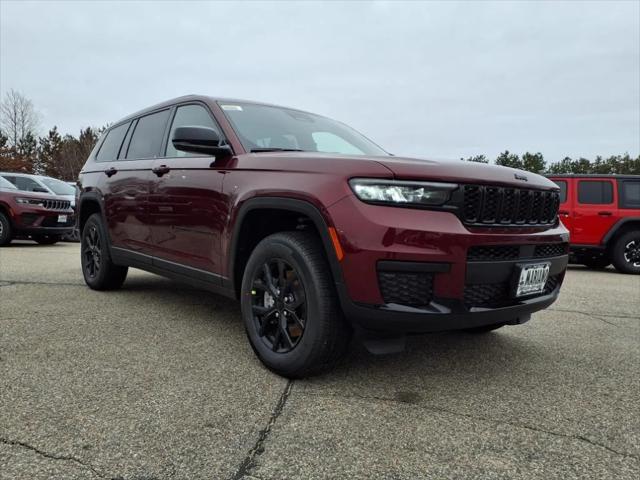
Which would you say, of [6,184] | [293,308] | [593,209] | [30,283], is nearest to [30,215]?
[6,184]

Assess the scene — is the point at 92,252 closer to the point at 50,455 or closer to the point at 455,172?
the point at 50,455

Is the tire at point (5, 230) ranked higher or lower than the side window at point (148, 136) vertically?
lower

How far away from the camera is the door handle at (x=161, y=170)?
3598mm

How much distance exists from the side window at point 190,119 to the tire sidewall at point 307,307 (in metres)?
1.00

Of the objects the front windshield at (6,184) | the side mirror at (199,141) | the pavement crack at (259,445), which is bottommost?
the pavement crack at (259,445)

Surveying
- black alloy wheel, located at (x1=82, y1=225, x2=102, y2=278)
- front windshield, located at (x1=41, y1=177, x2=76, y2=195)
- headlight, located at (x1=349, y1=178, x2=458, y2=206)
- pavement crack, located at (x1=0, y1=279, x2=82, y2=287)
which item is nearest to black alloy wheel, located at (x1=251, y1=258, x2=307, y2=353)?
headlight, located at (x1=349, y1=178, x2=458, y2=206)

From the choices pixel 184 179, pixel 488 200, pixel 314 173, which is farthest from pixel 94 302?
pixel 488 200

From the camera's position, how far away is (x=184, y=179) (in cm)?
339

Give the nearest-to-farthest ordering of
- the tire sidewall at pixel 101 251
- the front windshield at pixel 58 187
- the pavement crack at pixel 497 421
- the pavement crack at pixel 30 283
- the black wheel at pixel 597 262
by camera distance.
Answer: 1. the pavement crack at pixel 497 421
2. the tire sidewall at pixel 101 251
3. the pavement crack at pixel 30 283
4. the black wheel at pixel 597 262
5. the front windshield at pixel 58 187

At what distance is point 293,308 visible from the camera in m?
2.54

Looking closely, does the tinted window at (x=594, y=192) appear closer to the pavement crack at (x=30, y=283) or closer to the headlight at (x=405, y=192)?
the headlight at (x=405, y=192)

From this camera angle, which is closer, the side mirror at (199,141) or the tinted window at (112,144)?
the side mirror at (199,141)

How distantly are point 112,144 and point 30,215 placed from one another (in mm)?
6413

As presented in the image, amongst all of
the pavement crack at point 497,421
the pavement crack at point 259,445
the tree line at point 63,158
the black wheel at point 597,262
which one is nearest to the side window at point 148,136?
the pavement crack at point 259,445
